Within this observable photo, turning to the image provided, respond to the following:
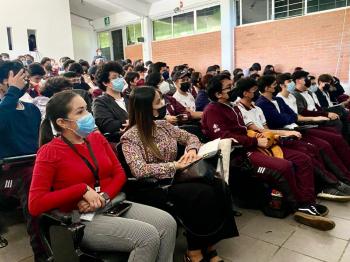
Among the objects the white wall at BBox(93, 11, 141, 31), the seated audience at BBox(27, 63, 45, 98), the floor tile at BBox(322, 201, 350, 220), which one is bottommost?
the floor tile at BBox(322, 201, 350, 220)

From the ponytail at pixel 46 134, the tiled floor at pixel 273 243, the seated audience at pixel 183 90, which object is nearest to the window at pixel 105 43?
the seated audience at pixel 183 90

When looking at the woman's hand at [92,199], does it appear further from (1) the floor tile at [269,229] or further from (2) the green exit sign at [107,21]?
(2) the green exit sign at [107,21]

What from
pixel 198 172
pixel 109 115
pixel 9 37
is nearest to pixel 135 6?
pixel 9 37

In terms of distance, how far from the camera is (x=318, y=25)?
23.5 feet

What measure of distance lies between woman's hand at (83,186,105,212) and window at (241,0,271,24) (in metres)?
7.79

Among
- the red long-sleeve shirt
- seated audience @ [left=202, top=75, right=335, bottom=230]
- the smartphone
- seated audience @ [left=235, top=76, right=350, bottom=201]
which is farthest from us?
seated audience @ [left=235, top=76, right=350, bottom=201]

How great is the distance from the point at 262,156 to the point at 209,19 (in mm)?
7436

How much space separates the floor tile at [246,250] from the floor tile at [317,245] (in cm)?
15

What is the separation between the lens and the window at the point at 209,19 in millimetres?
8923

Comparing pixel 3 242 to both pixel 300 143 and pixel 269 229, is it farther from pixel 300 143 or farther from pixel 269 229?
pixel 300 143

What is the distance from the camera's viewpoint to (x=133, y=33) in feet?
38.6

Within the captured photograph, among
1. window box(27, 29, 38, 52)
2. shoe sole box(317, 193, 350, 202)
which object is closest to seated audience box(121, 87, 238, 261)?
shoe sole box(317, 193, 350, 202)

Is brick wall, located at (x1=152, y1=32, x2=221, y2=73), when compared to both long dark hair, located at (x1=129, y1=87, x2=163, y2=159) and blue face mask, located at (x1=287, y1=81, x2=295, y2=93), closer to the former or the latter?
blue face mask, located at (x1=287, y1=81, x2=295, y2=93)

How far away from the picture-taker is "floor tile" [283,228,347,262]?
2.01 metres
